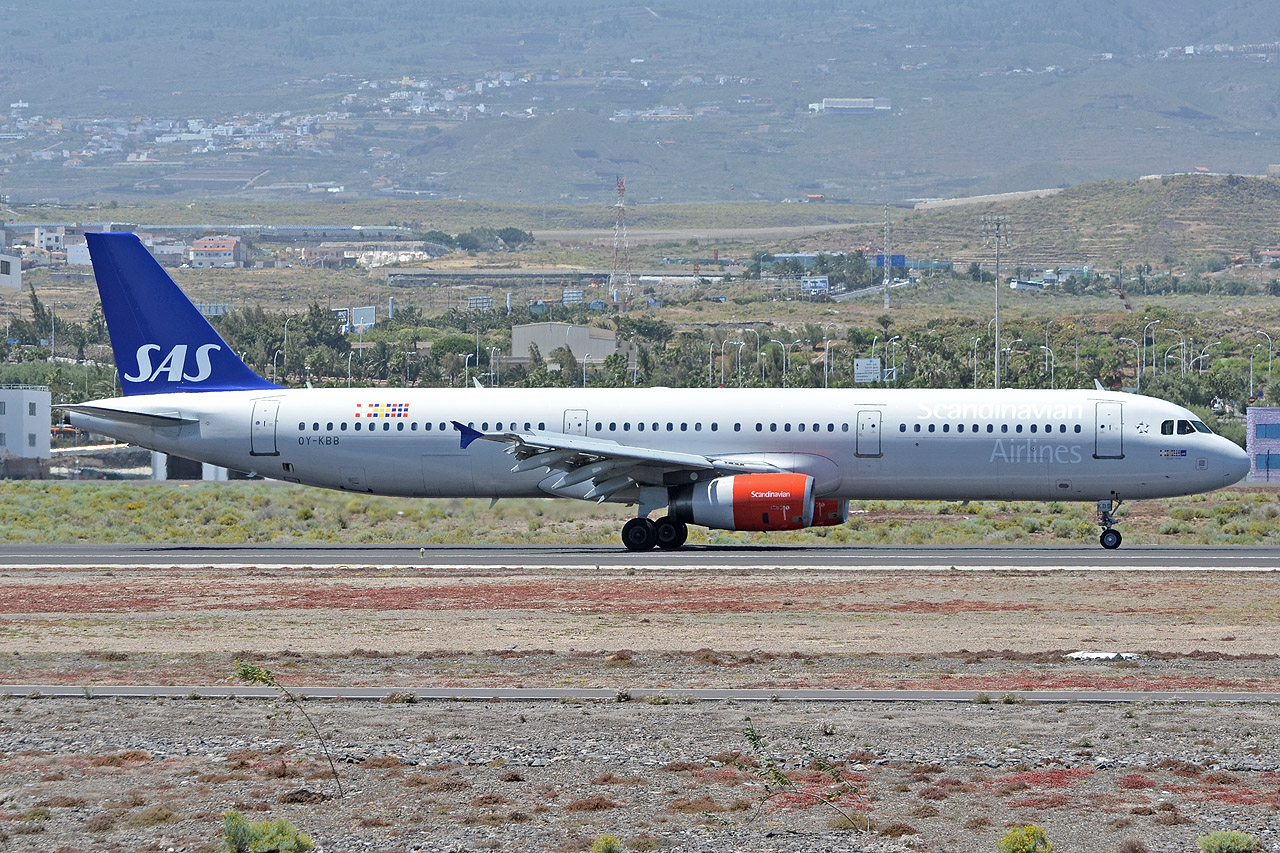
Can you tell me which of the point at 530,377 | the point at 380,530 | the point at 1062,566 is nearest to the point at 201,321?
the point at 380,530

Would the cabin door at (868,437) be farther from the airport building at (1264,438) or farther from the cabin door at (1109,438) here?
the airport building at (1264,438)

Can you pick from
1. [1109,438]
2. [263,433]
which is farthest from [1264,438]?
[263,433]

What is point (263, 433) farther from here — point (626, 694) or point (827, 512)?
point (626, 694)

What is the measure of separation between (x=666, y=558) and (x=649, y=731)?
19.7 metres

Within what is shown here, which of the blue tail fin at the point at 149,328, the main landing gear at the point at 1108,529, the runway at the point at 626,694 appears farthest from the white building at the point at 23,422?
the runway at the point at 626,694

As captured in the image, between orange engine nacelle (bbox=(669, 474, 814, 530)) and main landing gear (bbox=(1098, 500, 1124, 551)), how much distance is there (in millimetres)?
7261

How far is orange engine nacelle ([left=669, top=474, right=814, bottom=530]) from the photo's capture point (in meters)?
36.0

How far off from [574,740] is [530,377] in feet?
344

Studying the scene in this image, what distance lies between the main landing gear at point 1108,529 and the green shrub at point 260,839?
28580mm

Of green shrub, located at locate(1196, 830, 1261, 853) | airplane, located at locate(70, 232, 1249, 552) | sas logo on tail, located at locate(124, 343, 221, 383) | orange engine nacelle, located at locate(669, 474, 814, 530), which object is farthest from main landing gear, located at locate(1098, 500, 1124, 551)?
green shrub, located at locate(1196, 830, 1261, 853)

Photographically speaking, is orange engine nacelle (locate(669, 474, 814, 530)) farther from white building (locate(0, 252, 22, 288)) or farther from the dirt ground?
white building (locate(0, 252, 22, 288))

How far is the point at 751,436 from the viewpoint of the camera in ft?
125

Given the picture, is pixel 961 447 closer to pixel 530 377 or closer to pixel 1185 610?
pixel 1185 610

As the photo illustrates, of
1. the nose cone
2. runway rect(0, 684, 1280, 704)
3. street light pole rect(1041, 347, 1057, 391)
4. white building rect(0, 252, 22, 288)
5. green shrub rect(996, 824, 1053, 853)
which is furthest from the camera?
white building rect(0, 252, 22, 288)
